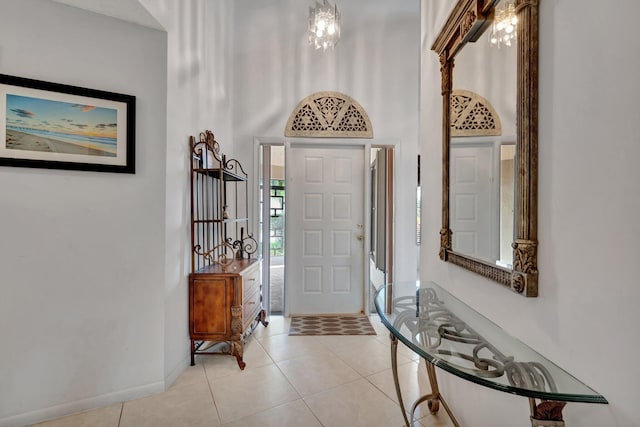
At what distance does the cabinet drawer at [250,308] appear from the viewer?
2.49 meters

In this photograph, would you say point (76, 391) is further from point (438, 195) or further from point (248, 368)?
point (438, 195)

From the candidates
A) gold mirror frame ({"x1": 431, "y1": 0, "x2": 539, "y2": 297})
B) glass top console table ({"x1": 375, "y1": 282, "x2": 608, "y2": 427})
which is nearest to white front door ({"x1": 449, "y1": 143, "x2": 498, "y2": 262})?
gold mirror frame ({"x1": 431, "y1": 0, "x2": 539, "y2": 297})

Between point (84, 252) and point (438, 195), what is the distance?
7.03ft

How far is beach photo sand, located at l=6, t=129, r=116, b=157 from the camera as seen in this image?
1.66 m

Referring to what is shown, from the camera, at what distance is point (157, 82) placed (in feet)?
6.60

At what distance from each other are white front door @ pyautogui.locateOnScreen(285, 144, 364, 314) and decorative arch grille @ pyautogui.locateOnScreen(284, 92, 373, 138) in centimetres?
17

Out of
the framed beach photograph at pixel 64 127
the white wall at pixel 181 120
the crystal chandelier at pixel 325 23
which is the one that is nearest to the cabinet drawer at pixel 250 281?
the white wall at pixel 181 120

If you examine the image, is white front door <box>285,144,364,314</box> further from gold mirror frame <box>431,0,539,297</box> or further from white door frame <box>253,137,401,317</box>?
gold mirror frame <box>431,0,539,297</box>

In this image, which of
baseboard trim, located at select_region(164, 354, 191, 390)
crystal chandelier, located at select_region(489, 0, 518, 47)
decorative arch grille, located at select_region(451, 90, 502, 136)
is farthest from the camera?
baseboard trim, located at select_region(164, 354, 191, 390)

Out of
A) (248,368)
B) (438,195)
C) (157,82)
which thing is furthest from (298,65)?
(248,368)

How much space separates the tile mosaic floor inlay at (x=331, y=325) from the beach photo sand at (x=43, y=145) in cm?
228

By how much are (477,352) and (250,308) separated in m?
2.06

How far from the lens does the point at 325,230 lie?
3.63 metres

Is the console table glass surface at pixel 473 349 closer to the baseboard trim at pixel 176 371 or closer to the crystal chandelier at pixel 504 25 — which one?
the crystal chandelier at pixel 504 25
